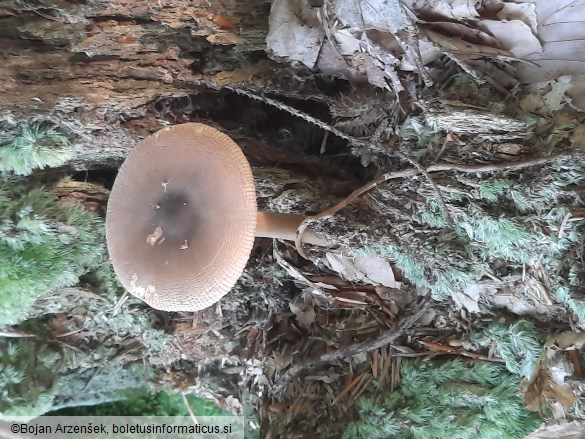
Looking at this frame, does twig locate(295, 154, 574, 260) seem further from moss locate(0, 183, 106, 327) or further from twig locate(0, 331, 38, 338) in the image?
twig locate(0, 331, 38, 338)

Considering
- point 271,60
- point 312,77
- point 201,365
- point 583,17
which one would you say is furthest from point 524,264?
point 201,365

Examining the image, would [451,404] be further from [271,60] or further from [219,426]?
[271,60]

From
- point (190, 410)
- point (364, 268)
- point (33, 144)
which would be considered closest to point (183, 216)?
point (33, 144)

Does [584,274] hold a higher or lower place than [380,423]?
higher

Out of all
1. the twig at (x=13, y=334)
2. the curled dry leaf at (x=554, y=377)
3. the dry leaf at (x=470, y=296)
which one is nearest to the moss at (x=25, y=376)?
the twig at (x=13, y=334)

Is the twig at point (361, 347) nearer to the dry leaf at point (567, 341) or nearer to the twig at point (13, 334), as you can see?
the dry leaf at point (567, 341)

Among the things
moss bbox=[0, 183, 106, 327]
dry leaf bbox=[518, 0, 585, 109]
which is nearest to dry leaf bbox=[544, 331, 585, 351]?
dry leaf bbox=[518, 0, 585, 109]

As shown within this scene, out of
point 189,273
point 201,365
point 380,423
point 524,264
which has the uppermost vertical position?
point 524,264

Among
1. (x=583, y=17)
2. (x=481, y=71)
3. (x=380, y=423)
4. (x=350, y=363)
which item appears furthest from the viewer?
(x=350, y=363)
